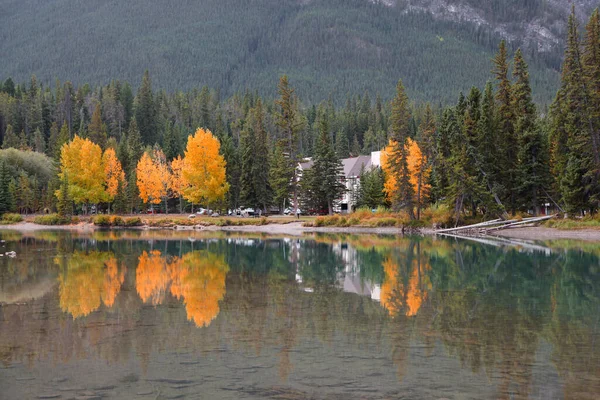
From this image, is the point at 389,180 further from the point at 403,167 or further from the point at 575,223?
the point at 575,223

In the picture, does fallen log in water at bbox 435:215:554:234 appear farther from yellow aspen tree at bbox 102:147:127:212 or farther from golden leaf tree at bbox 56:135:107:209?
yellow aspen tree at bbox 102:147:127:212

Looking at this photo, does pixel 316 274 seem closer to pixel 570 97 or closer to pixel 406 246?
pixel 406 246

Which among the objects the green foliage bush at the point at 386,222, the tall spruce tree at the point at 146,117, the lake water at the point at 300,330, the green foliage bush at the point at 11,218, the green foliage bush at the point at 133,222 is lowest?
the lake water at the point at 300,330

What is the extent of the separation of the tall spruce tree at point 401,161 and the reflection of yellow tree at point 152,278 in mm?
30703

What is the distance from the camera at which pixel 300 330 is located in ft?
54.3

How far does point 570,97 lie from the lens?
53.5 m

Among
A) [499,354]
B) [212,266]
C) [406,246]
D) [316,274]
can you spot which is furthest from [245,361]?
[406,246]

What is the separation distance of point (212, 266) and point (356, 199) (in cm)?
6458

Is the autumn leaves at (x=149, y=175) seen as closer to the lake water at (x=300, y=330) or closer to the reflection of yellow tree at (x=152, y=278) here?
the reflection of yellow tree at (x=152, y=278)

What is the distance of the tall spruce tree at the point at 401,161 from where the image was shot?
62.2 meters

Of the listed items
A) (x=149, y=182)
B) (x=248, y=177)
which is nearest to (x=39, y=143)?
(x=149, y=182)

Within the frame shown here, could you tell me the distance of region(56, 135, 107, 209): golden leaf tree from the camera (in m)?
84.1

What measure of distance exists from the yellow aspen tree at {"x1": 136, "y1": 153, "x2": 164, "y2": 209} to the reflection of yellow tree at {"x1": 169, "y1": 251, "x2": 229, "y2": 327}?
50.3 metres

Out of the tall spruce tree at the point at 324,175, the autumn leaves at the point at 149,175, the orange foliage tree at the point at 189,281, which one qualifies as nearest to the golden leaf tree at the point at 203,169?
the autumn leaves at the point at 149,175
